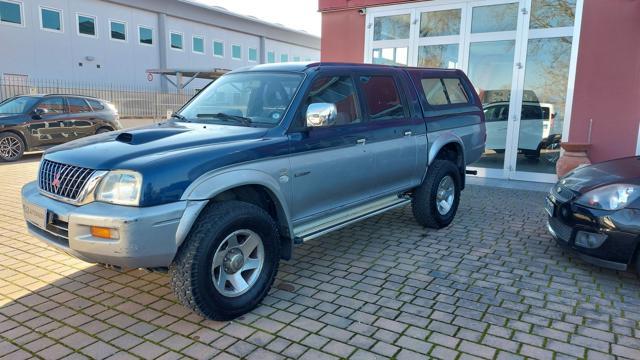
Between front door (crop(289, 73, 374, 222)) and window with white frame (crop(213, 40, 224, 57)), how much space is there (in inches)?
1300

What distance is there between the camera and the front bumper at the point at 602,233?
407 centimetres

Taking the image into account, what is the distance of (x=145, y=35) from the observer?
98.4ft

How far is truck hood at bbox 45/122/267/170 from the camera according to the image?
3.17 meters

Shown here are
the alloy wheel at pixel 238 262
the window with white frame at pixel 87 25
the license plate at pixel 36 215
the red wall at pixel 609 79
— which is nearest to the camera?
the license plate at pixel 36 215

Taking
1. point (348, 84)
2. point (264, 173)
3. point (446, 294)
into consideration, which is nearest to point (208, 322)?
point (264, 173)

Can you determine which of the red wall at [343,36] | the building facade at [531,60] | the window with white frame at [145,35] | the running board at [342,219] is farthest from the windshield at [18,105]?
the window with white frame at [145,35]

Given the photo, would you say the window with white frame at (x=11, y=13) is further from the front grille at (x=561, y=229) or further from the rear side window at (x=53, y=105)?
the front grille at (x=561, y=229)

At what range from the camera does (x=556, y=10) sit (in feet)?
28.8

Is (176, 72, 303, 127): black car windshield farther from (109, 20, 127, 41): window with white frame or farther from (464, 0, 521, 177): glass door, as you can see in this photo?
(109, 20, 127, 41): window with white frame

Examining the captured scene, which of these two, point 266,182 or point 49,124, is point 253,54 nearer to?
point 49,124

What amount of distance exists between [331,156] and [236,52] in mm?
35271

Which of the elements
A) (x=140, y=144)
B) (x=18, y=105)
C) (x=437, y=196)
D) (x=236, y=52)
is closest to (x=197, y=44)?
(x=236, y=52)

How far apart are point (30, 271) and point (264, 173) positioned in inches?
102

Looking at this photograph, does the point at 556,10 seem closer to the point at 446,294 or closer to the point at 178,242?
the point at 446,294
